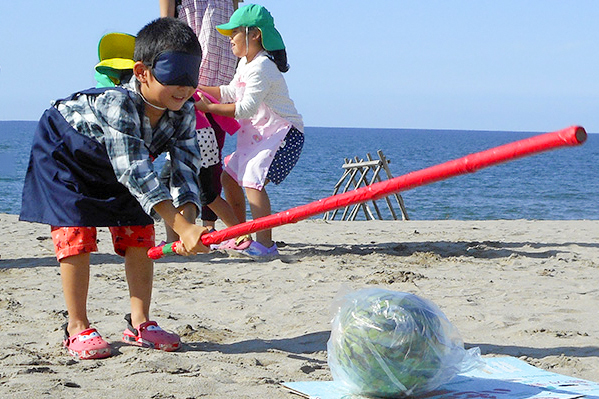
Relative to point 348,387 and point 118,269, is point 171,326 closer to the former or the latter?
point 348,387

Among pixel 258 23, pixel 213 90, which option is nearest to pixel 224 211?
pixel 213 90

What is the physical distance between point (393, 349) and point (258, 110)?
3.10 m

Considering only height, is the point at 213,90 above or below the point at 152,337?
above

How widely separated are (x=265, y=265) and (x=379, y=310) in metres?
2.51

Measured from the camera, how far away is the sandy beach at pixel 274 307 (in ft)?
8.63

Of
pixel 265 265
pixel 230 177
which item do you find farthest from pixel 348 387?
pixel 230 177

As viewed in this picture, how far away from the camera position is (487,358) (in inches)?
111

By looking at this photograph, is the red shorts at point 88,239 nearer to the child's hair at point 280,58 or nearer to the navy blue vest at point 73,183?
the navy blue vest at point 73,183

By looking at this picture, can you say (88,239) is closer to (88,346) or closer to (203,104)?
(88,346)

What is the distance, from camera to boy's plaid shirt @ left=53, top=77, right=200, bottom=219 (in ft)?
8.87

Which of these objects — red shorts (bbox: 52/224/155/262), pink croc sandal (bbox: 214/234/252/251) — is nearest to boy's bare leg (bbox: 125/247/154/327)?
red shorts (bbox: 52/224/155/262)

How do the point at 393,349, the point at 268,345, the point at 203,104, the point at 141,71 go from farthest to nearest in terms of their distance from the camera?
the point at 203,104 → the point at 268,345 → the point at 141,71 → the point at 393,349

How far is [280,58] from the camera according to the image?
520 cm

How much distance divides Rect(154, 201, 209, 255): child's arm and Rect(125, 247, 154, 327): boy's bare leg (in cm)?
45
